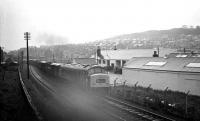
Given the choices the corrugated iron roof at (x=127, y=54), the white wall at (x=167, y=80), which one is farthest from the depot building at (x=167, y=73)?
the corrugated iron roof at (x=127, y=54)

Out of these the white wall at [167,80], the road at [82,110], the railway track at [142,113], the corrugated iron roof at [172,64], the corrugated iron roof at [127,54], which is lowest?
the railway track at [142,113]

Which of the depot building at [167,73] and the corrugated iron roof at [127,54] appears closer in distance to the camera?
the depot building at [167,73]

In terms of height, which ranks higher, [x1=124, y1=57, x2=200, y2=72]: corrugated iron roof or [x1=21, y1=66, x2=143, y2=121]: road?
[x1=124, y1=57, x2=200, y2=72]: corrugated iron roof

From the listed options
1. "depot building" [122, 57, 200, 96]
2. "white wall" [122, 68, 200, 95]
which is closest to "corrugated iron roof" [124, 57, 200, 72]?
"depot building" [122, 57, 200, 96]

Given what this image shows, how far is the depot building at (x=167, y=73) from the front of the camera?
27553 millimetres

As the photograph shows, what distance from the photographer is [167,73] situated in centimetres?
3070

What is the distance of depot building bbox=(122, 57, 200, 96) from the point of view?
27553mm

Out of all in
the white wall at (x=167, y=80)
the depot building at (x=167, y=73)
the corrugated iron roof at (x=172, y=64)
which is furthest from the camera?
the corrugated iron roof at (x=172, y=64)

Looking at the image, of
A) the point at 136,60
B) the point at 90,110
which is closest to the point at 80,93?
the point at 90,110

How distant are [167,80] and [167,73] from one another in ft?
3.06

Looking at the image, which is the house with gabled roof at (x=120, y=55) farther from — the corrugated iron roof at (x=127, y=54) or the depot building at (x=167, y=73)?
the depot building at (x=167, y=73)

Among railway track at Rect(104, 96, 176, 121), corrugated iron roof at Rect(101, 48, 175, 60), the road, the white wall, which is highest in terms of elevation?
corrugated iron roof at Rect(101, 48, 175, 60)

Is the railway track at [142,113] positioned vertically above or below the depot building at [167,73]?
below

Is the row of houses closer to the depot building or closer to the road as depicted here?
the depot building
